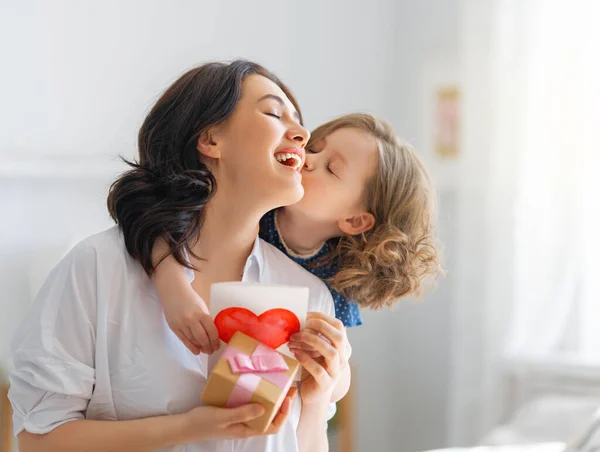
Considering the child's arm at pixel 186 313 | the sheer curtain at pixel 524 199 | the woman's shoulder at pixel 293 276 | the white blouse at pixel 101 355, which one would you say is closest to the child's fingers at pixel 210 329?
the child's arm at pixel 186 313

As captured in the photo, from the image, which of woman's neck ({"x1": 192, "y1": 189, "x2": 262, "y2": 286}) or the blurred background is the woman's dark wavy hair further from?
the blurred background

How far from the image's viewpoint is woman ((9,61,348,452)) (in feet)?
3.72

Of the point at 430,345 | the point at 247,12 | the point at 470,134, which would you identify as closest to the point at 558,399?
the point at 430,345

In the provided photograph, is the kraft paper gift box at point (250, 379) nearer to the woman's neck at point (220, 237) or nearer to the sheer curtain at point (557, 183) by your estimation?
the woman's neck at point (220, 237)

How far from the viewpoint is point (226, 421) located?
1055 millimetres

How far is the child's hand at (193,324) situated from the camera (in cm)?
111

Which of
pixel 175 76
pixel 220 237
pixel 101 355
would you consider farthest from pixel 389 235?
pixel 175 76

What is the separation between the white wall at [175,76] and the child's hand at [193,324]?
1.17 meters

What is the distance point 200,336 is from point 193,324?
0.02 metres

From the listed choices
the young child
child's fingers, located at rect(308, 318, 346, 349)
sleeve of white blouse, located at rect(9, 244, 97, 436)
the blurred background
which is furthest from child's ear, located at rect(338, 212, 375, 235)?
the blurred background

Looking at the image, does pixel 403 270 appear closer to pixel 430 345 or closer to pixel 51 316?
pixel 51 316

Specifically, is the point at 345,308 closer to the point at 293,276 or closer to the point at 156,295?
the point at 293,276

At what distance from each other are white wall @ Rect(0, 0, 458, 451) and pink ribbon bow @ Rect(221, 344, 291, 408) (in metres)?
1.29

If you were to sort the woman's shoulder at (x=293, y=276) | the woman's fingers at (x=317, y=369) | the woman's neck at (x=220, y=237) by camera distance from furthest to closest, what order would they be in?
the woman's shoulder at (x=293, y=276) → the woman's neck at (x=220, y=237) → the woman's fingers at (x=317, y=369)
